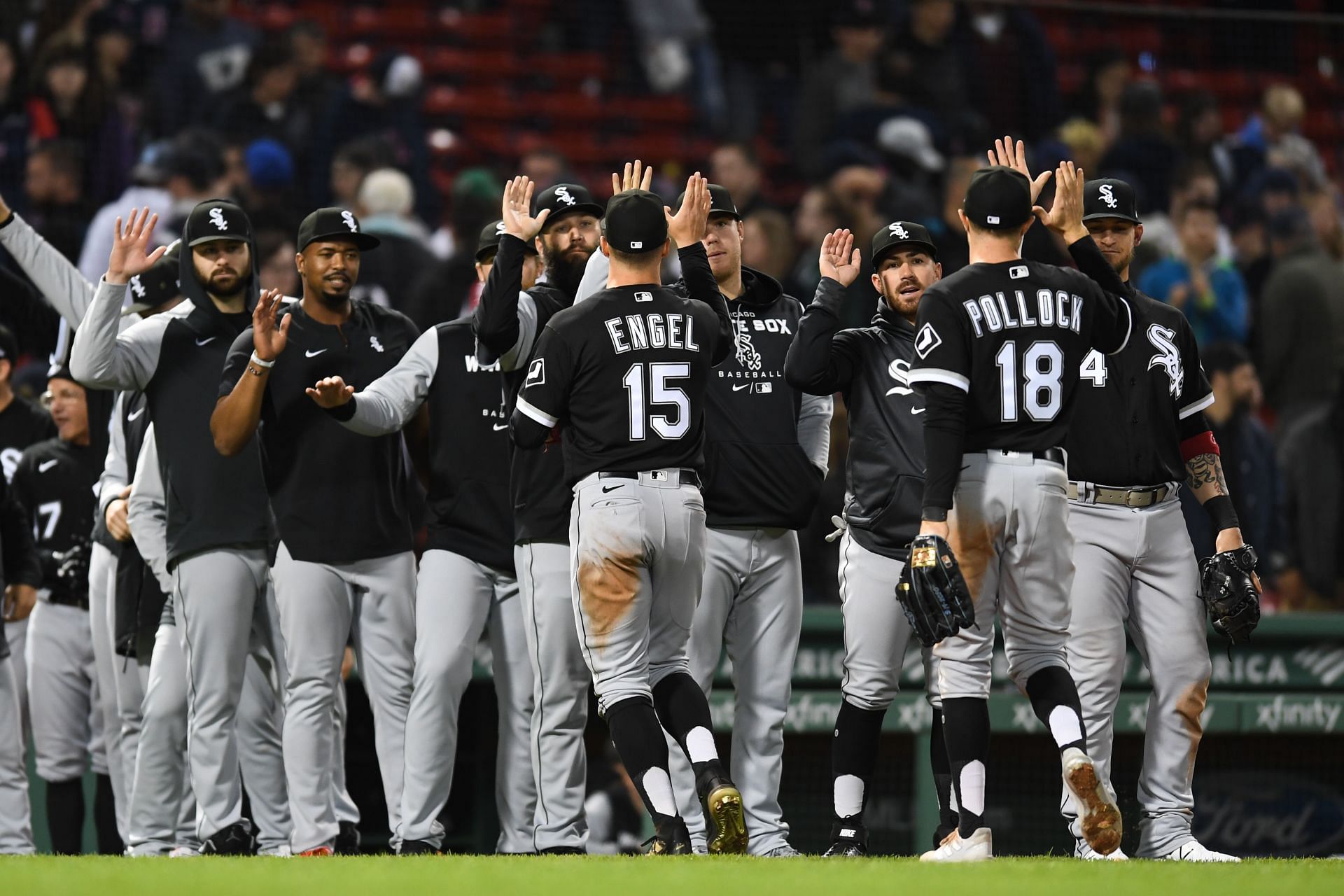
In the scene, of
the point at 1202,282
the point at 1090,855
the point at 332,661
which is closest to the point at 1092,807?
the point at 1090,855

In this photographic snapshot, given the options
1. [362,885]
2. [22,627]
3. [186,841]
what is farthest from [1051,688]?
[22,627]

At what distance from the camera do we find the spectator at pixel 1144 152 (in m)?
11.8

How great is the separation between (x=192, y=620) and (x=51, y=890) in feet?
6.77

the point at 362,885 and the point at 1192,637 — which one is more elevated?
the point at 1192,637

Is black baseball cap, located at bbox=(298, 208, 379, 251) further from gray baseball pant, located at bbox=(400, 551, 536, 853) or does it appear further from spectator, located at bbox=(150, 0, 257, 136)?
spectator, located at bbox=(150, 0, 257, 136)

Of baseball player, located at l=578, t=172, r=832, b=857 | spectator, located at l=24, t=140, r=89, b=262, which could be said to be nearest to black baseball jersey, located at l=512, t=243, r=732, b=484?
baseball player, located at l=578, t=172, r=832, b=857

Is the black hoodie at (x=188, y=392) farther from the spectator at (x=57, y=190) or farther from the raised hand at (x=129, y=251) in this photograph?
the spectator at (x=57, y=190)

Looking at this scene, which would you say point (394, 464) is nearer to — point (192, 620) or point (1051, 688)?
point (192, 620)

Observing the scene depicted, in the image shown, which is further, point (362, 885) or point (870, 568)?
point (870, 568)

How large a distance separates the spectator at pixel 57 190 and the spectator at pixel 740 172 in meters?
4.05

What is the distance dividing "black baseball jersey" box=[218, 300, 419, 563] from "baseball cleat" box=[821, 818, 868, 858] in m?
1.80

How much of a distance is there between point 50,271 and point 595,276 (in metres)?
2.19

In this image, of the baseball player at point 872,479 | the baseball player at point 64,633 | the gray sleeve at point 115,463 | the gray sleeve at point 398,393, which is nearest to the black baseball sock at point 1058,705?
the baseball player at point 872,479

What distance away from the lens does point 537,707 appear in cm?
564
